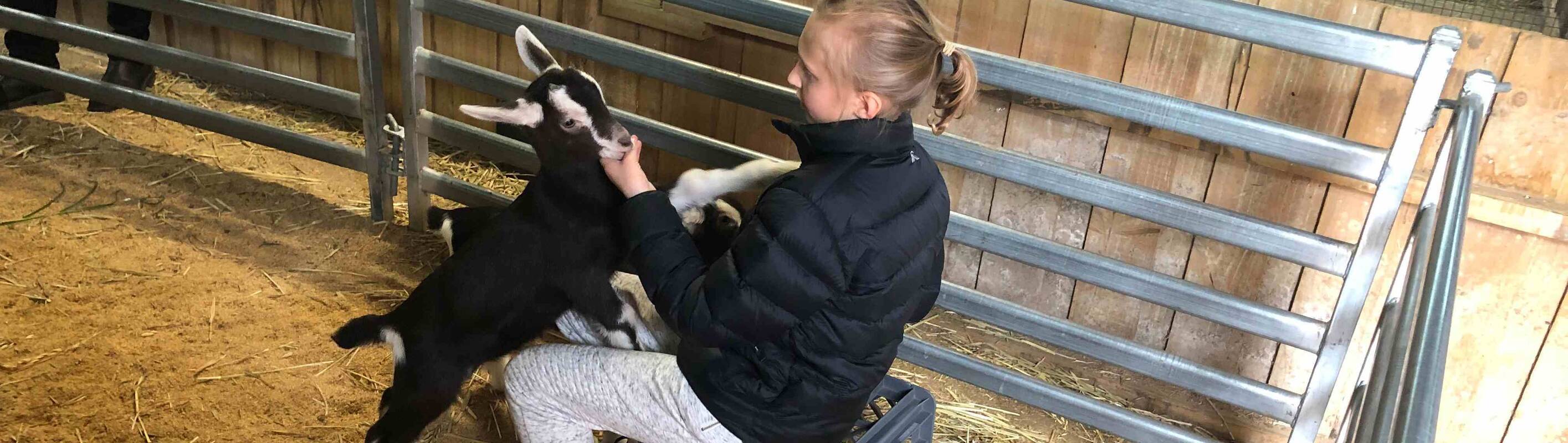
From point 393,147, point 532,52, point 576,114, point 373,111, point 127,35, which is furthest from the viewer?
point 127,35

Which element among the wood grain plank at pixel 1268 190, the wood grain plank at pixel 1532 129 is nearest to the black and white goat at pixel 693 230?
the wood grain plank at pixel 1268 190

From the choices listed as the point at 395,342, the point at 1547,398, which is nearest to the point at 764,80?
the point at 395,342

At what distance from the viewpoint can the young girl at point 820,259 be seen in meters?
1.92

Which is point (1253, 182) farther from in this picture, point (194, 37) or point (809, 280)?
point (194, 37)

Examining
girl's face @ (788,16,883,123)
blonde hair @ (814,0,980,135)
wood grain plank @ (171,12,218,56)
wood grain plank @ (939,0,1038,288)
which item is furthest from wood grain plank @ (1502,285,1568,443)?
wood grain plank @ (171,12,218,56)

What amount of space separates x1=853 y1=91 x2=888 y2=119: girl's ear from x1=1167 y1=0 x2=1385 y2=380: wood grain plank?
1607 mm

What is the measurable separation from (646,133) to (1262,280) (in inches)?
79.9

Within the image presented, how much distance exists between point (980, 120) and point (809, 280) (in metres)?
1.85

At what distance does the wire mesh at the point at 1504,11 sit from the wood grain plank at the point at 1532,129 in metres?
0.53

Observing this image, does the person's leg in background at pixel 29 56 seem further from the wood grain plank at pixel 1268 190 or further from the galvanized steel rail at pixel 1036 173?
the wood grain plank at pixel 1268 190

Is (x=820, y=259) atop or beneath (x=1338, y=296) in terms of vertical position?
atop

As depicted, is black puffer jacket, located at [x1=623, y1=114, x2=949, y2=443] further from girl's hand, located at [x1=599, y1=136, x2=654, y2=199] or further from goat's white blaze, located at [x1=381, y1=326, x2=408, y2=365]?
goat's white blaze, located at [x1=381, y1=326, x2=408, y2=365]

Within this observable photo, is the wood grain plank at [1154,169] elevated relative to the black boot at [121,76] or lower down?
elevated

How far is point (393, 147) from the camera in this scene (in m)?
4.14
